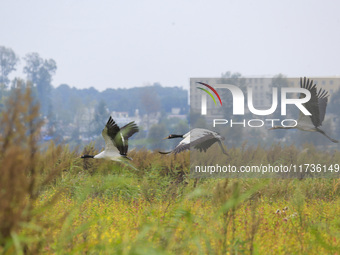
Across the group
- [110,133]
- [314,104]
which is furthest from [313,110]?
[110,133]

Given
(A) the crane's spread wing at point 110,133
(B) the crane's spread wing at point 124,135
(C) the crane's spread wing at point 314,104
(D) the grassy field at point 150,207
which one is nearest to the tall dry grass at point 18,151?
(D) the grassy field at point 150,207

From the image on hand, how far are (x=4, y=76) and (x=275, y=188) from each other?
86540 millimetres

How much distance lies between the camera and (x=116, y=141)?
846 cm

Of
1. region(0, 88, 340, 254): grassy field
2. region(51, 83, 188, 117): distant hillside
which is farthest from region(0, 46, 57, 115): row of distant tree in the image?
region(0, 88, 340, 254): grassy field

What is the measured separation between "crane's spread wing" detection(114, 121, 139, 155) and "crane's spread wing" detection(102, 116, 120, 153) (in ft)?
0.25

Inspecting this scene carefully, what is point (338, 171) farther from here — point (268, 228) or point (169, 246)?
point (169, 246)

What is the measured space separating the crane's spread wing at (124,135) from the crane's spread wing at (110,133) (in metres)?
0.08

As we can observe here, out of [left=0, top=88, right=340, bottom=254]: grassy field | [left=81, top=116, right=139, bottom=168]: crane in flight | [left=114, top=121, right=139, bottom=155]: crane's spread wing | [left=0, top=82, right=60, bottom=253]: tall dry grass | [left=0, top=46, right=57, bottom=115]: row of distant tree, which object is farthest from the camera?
[left=0, top=46, right=57, bottom=115]: row of distant tree

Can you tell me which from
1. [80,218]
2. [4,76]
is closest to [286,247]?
[80,218]

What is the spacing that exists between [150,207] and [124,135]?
1856mm

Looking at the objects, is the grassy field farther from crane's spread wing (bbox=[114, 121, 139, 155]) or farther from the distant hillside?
the distant hillside

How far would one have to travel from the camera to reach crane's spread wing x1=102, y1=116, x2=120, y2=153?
7762 mm

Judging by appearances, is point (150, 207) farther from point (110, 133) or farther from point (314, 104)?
point (314, 104)
